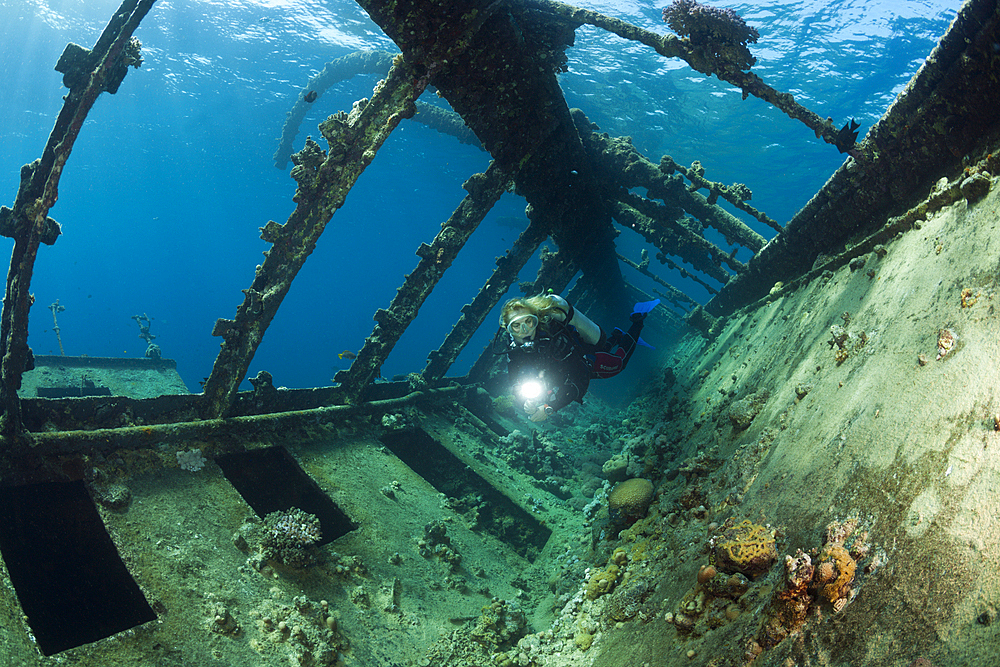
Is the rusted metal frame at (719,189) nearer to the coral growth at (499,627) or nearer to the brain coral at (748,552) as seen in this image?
the brain coral at (748,552)

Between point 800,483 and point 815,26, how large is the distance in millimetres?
22272

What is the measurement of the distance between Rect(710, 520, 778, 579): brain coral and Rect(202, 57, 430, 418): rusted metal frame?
156 inches

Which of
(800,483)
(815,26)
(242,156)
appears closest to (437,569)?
(800,483)

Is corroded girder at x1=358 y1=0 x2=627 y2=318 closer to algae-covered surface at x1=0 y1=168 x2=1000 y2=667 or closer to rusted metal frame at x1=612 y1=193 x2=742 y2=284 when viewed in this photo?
rusted metal frame at x1=612 y1=193 x2=742 y2=284

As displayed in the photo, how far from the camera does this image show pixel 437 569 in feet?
14.2

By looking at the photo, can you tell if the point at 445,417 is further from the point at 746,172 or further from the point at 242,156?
the point at 242,156

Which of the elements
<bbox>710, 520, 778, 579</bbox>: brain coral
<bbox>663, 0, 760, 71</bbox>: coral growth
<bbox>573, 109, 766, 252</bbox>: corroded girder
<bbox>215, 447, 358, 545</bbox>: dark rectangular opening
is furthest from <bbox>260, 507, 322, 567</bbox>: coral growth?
<bbox>573, 109, 766, 252</bbox>: corroded girder

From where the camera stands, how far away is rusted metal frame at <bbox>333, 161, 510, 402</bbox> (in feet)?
19.4

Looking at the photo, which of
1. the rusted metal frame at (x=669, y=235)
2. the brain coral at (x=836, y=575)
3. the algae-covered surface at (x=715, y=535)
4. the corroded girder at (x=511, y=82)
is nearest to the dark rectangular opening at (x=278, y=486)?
the algae-covered surface at (x=715, y=535)

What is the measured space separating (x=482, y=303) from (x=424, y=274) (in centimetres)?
232

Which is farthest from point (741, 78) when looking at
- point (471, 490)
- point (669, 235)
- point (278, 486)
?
point (278, 486)

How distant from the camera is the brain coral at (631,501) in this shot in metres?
4.09

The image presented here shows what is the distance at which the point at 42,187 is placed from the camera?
3.86 meters

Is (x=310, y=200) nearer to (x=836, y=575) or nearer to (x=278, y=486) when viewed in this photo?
(x=278, y=486)
